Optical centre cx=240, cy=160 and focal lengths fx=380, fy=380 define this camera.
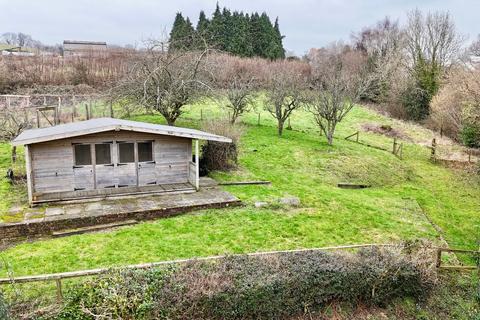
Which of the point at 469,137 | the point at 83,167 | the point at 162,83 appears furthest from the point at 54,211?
the point at 469,137

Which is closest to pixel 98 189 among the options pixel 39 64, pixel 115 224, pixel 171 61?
pixel 115 224

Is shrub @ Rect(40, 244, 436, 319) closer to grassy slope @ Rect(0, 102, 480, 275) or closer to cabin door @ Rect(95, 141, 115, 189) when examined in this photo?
grassy slope @ Rect(0, 102, 480, 275)

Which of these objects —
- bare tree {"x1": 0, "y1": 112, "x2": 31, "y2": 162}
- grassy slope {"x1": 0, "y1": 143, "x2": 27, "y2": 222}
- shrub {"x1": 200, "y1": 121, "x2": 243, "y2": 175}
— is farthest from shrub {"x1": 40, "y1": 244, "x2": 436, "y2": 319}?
bare tree {"x1": 0, "y1": 112, "x2": 31, "y2": 162}

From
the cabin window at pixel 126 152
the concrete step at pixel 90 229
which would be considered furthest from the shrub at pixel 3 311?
the cabin window at pixel 126 152

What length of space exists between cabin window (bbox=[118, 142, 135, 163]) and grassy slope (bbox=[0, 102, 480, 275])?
3211 mm

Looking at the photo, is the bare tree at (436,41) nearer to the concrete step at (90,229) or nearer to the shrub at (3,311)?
the concrete step at (90,229)

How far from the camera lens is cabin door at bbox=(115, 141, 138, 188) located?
14.1m

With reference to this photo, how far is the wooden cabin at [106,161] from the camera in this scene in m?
13.1

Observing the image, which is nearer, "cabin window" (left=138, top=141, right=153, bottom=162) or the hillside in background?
"cabin window" (left=138, top=141, right=153, bottom=162)

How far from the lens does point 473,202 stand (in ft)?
56.9

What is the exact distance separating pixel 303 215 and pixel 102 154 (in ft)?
25.0

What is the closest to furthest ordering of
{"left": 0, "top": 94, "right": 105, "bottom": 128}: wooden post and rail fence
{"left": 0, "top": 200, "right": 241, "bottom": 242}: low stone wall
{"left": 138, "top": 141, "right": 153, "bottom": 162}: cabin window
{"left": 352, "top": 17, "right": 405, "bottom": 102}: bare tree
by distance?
{"left": 0, "top": 200, "right": 241, "bottom": 242}: low stone wall → {"left": 138, "top": 141, "right": 153, "bottom": 162}: cabin window → {"left": 0, "top": 94, "right": 105, "bottom": 128}: wooden post and rail fence → {"left": 352, "top": 17, "right": 405, "bottom": 102}: bare tree

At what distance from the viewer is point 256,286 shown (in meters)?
7.98

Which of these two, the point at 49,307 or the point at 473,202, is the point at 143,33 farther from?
the point at 473,202
